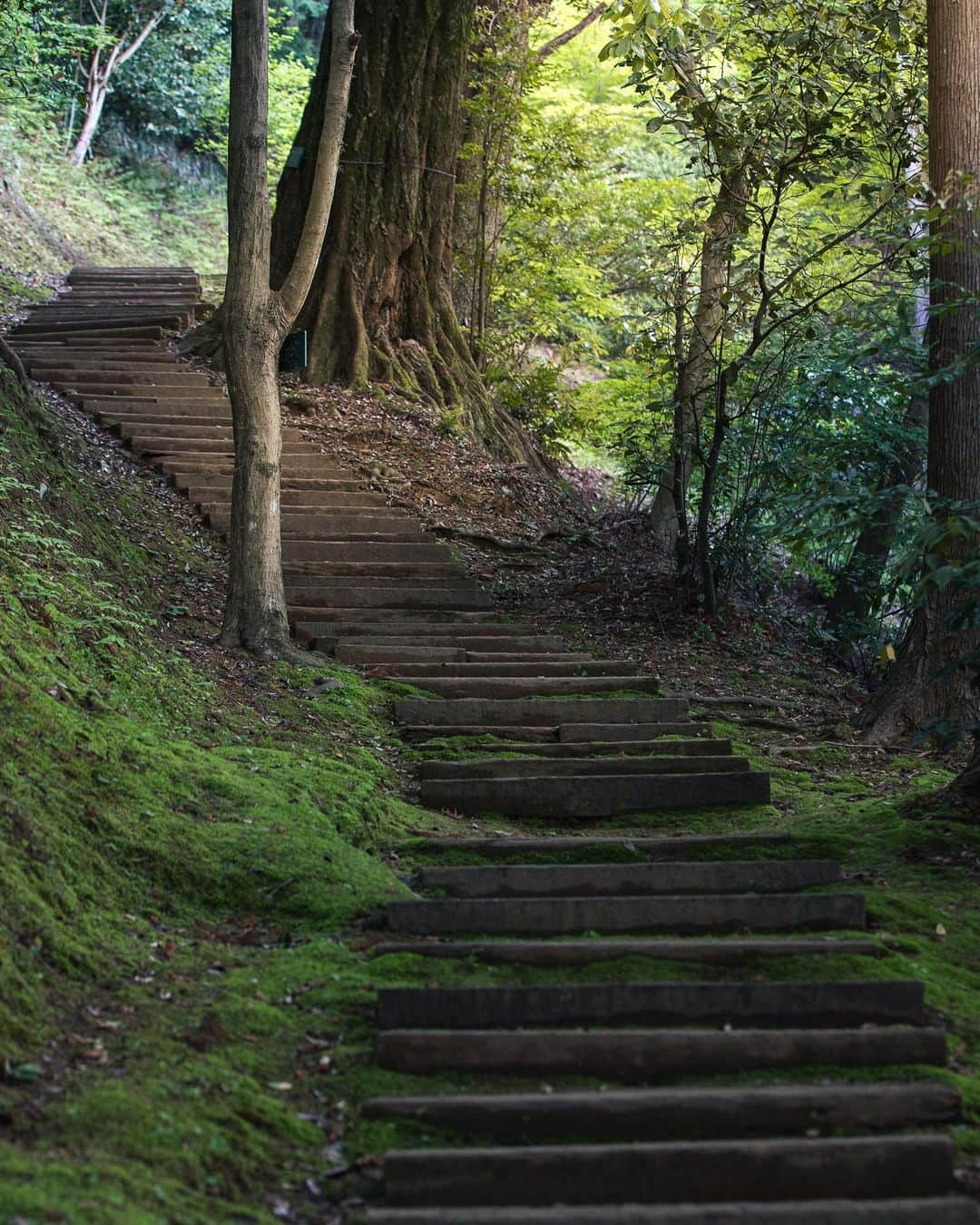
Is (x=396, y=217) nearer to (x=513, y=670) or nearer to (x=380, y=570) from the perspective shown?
(x=380, y=570)

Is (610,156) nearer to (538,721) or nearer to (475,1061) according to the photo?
(538,721)

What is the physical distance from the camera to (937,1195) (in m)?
4.41

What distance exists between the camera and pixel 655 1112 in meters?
4.55

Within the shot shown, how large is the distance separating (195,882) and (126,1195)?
244cm

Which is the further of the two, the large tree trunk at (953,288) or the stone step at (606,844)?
the large tree trunk at (953,288)

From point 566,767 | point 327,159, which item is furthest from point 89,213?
point 566,767

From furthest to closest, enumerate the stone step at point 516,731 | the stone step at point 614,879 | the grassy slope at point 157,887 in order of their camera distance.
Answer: the stone step at point 516,731 → the stone step at point 614,879 → the grassy slope at point 157,887

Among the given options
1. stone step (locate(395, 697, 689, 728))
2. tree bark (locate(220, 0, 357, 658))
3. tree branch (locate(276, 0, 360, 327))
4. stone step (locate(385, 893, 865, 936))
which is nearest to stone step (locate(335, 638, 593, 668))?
tree bark (locate(220, 0, 357, 658))

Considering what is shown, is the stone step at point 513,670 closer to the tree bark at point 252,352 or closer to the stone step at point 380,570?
the tree bark at point 252,352

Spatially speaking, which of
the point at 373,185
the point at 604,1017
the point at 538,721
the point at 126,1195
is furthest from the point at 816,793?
the point at 373,185

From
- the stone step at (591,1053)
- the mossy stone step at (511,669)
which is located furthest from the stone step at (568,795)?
the stone step at (591,1053)

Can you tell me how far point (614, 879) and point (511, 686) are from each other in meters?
3.53

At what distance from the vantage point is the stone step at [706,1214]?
12.9 ft

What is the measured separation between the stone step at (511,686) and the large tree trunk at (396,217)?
23.1 ft
